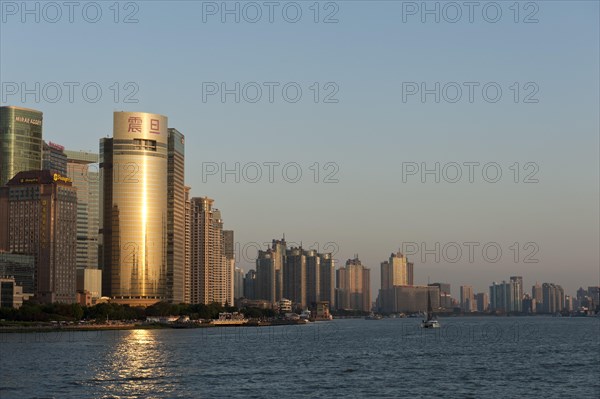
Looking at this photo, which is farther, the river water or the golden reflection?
the river water

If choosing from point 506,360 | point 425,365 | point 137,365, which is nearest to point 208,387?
point 137,365

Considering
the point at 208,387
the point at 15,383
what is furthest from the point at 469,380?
the point at 15,383

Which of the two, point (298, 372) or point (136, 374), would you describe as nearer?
point (136, 374)

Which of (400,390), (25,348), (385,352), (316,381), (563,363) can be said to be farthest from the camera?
(25,348)

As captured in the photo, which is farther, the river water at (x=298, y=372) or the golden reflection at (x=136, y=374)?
the river water at (x=298, y=372)

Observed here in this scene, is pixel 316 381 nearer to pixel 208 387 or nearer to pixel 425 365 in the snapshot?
pixel 208 387

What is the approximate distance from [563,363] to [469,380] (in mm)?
30211

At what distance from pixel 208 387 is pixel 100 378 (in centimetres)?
1524

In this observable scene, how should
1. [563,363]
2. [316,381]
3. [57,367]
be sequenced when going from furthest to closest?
[563,363], [57,367], [316,381]

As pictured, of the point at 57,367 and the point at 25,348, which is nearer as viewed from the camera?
the point at 57,367

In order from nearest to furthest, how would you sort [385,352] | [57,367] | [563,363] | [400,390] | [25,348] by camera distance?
[400,390] < [57,367] < [563,363] < [385,352] < [25,348]

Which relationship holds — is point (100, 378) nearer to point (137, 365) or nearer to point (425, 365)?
point (137, 365)

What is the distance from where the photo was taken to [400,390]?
3686 inches

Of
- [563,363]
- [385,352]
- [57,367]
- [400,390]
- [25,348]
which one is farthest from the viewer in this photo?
[25,348]
